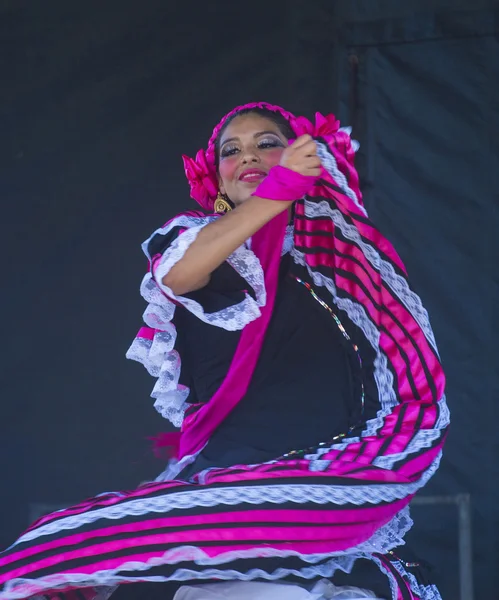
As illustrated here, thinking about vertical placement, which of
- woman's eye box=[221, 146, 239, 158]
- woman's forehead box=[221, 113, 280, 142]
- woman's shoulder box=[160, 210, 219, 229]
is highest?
woman's forehead box=[221, 113, 280, 142]

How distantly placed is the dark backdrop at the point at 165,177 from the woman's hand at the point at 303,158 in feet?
4.46

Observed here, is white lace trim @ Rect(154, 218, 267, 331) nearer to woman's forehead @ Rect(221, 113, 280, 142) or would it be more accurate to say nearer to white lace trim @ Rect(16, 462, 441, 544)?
white lace trim @ Rect(16, 462, 441, 544)

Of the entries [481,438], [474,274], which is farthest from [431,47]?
[481,438]

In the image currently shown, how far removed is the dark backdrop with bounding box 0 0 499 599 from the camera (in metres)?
3.26

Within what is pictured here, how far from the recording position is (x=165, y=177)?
359 cm

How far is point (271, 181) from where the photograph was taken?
1.97m

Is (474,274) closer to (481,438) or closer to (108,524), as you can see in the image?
(481,438)

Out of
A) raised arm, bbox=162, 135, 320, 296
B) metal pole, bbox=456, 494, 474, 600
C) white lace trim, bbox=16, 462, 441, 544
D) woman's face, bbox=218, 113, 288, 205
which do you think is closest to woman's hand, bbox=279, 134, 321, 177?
raised arm, bbox=162, 135, 320, 296

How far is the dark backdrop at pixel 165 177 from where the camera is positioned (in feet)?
10.7

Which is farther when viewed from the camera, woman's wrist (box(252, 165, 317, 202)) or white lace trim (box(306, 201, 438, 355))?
white lace trim (box(306, 201, 438, 355))

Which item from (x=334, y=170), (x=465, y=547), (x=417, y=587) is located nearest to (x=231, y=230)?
(x=334, y=170)

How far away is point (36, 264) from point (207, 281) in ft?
5.14

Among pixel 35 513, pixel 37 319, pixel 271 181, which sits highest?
pixel 271 181

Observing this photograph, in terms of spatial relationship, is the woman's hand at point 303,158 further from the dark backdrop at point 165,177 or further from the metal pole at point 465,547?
the metal pole at point 465,547
